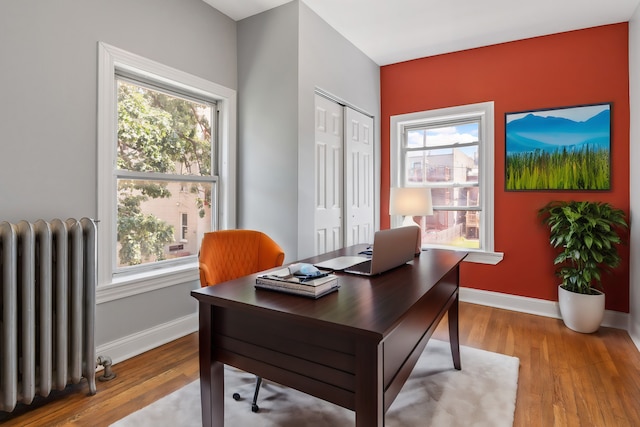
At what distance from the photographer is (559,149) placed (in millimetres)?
3207

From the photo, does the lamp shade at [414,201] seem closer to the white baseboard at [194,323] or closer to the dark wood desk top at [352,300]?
the white baseboard at [194,323]

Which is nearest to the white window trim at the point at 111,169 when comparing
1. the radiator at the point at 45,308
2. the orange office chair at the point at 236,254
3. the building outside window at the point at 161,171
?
the building outside window at the point at 161,171

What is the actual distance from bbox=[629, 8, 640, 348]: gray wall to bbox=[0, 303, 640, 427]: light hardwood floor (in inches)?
9.6

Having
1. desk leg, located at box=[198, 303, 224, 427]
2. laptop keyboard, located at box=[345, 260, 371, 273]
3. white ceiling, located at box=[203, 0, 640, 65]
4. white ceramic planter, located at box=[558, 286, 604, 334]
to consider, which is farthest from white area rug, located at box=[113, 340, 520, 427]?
white ceiling, located at box=[203, 0, 640, 65]

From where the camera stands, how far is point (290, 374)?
1133 mm

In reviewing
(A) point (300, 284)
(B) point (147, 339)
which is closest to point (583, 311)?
(A) point (300, 284)

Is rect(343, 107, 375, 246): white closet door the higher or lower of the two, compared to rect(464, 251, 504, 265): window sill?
higher

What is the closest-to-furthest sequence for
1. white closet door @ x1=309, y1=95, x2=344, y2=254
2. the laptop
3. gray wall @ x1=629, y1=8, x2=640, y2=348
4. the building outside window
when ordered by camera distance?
the laptop
the building outside window
gray wall @ x1=629, y1=8, x2=640, y2=348
white closet door @ x1=309, y1=95, x2=344, y2=254

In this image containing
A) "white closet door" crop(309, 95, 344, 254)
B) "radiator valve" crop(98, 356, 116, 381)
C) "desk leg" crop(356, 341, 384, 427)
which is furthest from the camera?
"white closet door" crop(309, 95, 344, 254)

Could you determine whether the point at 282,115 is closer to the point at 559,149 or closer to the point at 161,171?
the point at 161,171

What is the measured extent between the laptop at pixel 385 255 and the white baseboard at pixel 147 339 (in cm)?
150

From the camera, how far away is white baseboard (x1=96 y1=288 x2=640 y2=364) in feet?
7.43

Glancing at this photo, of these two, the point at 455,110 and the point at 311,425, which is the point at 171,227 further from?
the point at 455,110

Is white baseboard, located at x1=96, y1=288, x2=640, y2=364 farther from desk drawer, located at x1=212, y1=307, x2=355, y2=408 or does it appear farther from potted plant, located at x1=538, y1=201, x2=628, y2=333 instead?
desk drawer, located at x1=212, y1=307, x2=355, y2=408
